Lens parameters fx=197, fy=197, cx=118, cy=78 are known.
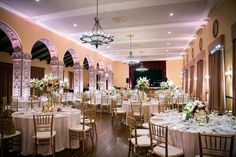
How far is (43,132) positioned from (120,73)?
19688mm

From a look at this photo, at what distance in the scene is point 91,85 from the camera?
1630cm

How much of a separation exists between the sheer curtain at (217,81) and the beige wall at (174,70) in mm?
14230

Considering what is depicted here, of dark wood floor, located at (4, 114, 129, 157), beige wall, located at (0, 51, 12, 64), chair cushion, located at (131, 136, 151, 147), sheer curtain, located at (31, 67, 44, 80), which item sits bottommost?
dark wood floor, located at (4, 114, 129, 157)

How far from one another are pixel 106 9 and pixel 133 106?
3.78m

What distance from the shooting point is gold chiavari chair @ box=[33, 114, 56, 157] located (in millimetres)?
4082

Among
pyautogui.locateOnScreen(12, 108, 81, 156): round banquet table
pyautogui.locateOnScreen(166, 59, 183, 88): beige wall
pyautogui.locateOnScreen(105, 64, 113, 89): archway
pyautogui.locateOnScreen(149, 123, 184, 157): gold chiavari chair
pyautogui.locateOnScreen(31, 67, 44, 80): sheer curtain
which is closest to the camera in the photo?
pyautogui.locateOnScreen(149, 123, 184, 157): gold chiavari chair

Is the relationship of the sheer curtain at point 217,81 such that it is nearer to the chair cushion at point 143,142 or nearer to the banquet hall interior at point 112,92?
the banquet hall interior at point 112,92

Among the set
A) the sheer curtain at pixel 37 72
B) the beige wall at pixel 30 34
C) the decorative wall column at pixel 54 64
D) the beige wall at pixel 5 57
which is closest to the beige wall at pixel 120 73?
the sheer curtain at pixel 37 72

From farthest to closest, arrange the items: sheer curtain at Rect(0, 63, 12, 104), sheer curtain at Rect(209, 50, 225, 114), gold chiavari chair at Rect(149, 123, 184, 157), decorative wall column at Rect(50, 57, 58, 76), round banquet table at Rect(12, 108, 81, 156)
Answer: sheer curtain at Rect(0, 63, 12, 104) < decorative wall column at Rect(50, 57, 58, 76) < sheer curtain at Rect(209, 50, 225, 114) < round banquet table at Rect(12, 108, 81, 156) < gold chiavari chair at Rect(149, 123, 184, 157)

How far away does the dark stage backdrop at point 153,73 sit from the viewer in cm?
2258

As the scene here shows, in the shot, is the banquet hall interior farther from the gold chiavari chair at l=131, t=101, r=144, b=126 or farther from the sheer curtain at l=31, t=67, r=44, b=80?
the sheer curtain at l=31, t=67, r=44, b=80

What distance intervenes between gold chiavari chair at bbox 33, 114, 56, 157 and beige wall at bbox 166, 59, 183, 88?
19057mm

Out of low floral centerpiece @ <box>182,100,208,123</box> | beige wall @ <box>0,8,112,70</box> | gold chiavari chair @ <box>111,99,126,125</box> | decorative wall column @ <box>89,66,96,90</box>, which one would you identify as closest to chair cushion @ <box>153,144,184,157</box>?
low floral centerpiece @ <box>182,100,208,123</box>

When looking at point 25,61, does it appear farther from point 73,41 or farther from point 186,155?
point 186,155
